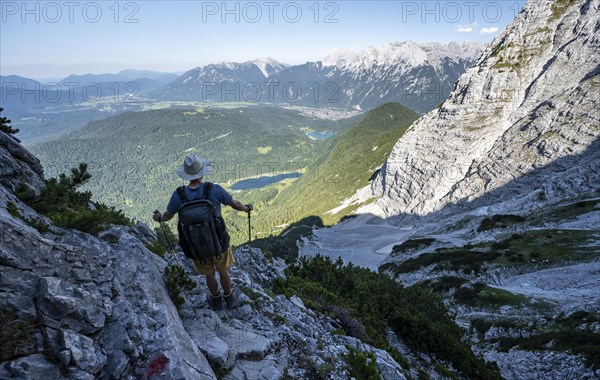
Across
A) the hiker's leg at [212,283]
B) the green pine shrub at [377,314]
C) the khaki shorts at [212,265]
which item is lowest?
the green pine shrub at [377,314]

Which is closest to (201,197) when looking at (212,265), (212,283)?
(212,265)

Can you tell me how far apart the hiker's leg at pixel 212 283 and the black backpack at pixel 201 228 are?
2.68 ft

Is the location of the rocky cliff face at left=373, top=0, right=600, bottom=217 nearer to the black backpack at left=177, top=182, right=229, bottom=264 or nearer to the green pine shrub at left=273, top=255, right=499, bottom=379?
the green pine shrub at left=273, top=255, right=499, bottom=379

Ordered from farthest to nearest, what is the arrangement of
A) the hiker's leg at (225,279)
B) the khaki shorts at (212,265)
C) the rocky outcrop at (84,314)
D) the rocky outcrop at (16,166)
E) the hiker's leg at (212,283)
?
1. the rocky outcrop at (16,166)
2. the hiker's leg at (225,279)
3. the hiker's leg at (212,283)
4. the khaki shorts at (212,265)
5. the rocky outcrop at (84,314)

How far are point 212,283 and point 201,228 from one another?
2207mm

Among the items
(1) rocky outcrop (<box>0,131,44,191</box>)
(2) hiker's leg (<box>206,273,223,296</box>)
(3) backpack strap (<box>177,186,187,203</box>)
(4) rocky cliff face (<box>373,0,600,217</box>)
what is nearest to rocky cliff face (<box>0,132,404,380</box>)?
(1) rocky outcrop (<box>0,131,44,191</box>)

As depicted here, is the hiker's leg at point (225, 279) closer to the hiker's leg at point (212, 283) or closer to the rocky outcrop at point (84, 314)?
the hiker's leg at point (212, 283)

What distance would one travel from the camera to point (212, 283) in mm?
9422

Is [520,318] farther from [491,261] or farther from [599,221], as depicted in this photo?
[599,221]

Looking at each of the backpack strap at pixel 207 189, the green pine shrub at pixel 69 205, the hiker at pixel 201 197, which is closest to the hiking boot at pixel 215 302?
the hiker at pixel 201 197

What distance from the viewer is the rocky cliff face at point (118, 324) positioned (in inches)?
216

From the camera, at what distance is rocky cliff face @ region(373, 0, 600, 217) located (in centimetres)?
7800

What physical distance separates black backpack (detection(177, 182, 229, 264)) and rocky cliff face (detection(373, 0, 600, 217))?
79585 mm

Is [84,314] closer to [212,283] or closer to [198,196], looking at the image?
[198,196]
